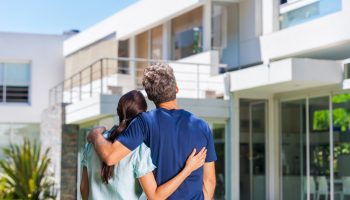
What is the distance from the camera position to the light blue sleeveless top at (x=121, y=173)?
287 centimetres

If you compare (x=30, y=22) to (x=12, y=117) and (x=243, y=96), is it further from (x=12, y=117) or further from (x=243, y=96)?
(x=243, y=96)

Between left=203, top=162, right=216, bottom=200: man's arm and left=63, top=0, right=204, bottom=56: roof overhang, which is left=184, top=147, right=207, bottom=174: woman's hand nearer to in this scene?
left=203, top=162, right=216, bottom=200: man's arm

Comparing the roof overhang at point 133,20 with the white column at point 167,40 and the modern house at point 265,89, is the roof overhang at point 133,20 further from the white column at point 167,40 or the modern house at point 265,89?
the white column at point 167,40

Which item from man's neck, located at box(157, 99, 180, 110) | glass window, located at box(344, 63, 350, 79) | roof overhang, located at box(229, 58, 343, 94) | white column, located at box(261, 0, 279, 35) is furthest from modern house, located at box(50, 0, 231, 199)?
man's neck, located at box(157, 99, 180, 110)

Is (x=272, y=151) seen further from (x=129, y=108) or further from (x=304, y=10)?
(x=129, y=108)

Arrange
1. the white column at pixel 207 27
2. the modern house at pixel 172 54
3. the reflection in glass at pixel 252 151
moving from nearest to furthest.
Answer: the modern house at pixel 172 54 < the reflection in glass at pixel 252 151 < the white column at pixel 207 27

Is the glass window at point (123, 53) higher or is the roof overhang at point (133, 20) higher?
the roof overhang at point (133, 20)

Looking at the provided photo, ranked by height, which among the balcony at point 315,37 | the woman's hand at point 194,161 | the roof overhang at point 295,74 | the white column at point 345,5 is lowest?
the woman's hand at point 194,161

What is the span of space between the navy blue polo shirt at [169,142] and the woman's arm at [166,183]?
3cm

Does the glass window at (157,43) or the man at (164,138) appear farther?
the glass window at (157,43)

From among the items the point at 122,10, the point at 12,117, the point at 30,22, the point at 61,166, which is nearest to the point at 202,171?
the point at 61,166

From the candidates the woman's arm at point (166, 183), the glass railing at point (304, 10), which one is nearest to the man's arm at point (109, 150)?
the woman's arm at point (166, 183)

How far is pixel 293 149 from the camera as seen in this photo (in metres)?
13.5

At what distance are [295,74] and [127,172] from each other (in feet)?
27.7
